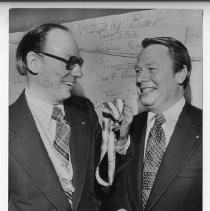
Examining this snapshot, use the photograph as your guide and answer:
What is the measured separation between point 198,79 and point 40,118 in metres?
0.69

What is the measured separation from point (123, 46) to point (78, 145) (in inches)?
18.1

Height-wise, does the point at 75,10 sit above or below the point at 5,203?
above

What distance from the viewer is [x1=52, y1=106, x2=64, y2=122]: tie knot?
5.49ft

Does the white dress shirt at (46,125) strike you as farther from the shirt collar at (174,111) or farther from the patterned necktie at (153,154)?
the shirt collar at (174,111)

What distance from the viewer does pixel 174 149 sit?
167cm

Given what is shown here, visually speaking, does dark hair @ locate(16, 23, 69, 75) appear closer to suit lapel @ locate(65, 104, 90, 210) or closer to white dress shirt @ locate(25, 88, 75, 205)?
white dress shirt @ locate(25, 88, 75, 205)

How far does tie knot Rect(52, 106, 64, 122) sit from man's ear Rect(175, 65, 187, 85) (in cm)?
51

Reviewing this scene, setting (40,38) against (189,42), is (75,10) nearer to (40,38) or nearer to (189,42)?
(40,38)

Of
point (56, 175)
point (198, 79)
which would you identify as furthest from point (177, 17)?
point (56, 175)

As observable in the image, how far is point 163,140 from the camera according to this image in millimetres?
1683

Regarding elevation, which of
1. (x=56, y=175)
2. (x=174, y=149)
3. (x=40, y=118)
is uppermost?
(x=40, y=118)

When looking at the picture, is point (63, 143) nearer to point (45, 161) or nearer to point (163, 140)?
point (45, 161)

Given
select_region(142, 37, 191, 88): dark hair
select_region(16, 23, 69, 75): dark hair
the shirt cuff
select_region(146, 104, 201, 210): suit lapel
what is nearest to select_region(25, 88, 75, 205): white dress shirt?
select_region(16, 23, 69, 75): dark hair

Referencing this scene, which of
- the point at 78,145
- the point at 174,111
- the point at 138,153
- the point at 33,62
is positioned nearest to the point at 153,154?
the point at 138,153
